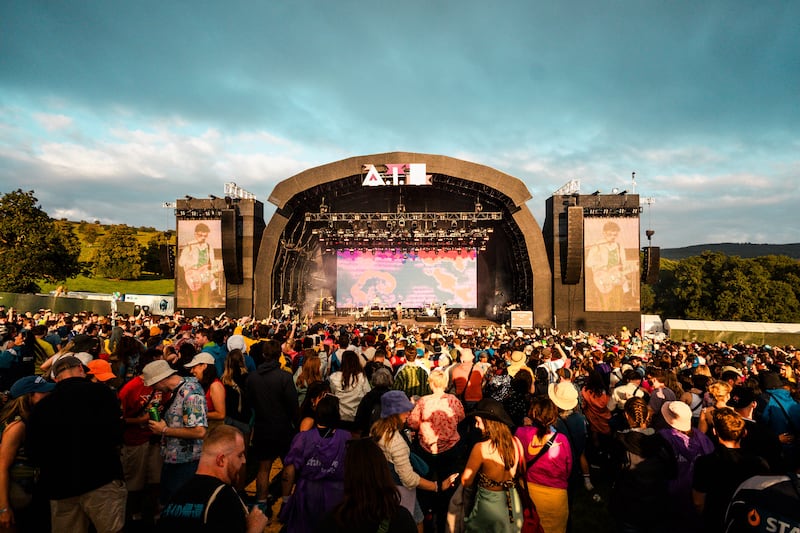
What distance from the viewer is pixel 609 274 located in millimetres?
25500

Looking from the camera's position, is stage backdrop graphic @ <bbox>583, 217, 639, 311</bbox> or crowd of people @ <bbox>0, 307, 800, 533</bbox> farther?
stage backdrop graphic @ <bbox>583, 217, 639, 311</bbox>

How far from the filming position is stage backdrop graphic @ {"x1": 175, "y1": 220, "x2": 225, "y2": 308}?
88.2ft

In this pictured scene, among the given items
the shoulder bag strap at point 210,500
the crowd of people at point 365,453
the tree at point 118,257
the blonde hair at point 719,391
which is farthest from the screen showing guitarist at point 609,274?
the tree at point 118,257

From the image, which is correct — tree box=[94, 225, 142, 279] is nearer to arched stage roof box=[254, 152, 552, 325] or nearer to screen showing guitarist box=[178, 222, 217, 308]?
screen showing guitarist box=[178, 222, 217, 308]

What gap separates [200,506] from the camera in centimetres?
217

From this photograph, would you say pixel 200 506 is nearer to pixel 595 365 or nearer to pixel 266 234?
pixel 595 365

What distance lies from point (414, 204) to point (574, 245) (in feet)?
34.0

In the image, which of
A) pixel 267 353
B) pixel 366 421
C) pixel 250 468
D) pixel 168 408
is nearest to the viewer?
pixel 168 408

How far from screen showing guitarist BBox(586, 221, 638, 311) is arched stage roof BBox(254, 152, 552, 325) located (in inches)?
94.5

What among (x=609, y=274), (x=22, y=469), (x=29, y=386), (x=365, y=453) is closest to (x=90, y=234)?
(x=609, y=274)

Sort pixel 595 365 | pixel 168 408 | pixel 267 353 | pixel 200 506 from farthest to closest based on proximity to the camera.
Answer: pixel 595 365
pixel 267 353
pixel 168 408
pixel 200 506

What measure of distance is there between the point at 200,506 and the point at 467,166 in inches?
934

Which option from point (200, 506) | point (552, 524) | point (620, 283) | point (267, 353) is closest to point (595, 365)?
point (552, 524)

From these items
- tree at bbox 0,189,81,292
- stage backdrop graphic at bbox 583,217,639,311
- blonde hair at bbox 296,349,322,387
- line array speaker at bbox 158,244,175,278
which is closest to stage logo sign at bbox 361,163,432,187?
stage backdrop graphic at bbox 583,217,639,311
